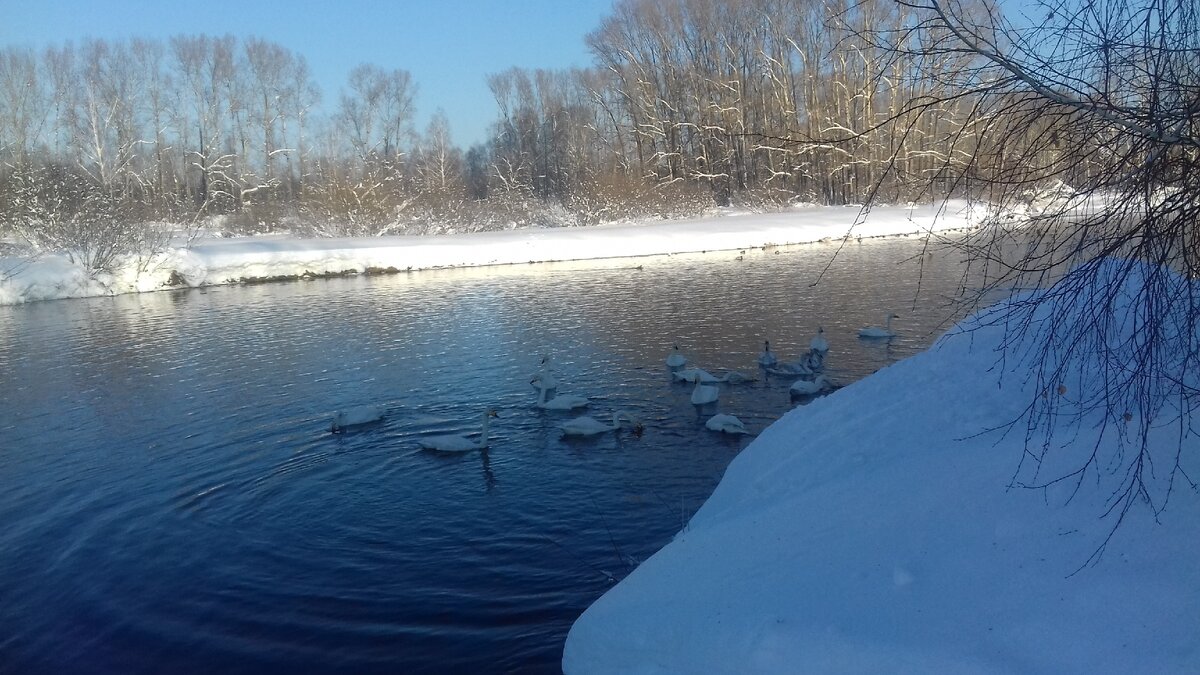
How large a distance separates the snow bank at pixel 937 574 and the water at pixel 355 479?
49.8 inches

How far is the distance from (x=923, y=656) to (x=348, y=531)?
5.50 m

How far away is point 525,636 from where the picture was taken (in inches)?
236

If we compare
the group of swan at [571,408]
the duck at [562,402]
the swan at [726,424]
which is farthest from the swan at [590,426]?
the duck at [562,402]

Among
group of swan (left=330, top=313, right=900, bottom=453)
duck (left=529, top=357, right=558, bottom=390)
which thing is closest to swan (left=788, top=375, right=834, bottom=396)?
group of swan (left=330, top=313, right=900, bottom=453)

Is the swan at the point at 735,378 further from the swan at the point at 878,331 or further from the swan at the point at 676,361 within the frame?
the swan at the point at 878,331

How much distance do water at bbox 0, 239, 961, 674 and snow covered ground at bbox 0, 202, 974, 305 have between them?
413 inches

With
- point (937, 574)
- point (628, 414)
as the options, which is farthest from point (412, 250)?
point (937, 574)

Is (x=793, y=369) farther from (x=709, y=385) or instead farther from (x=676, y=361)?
(x=676, y=361)

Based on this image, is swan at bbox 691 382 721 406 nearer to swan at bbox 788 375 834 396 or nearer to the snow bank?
swan at bbox 788 375 834 396

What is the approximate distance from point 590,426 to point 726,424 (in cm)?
150

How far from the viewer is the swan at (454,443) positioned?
32.6ft

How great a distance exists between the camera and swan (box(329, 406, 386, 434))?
11.0 m

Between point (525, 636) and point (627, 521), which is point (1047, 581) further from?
point (627, 521)

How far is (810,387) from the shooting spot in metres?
11.1
